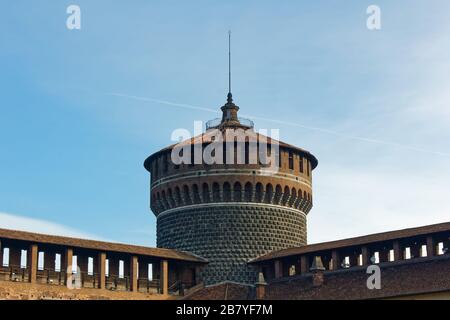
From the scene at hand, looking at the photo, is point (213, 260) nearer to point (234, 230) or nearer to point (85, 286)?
point (234, 230)

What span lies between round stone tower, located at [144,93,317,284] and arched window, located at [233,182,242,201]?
0.16ft

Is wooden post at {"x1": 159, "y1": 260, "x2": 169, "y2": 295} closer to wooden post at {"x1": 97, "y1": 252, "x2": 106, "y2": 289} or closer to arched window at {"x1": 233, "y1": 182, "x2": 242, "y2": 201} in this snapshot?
wooden post at {"x1": 97, "y1": 252, "x2": 106, "y2": 289}

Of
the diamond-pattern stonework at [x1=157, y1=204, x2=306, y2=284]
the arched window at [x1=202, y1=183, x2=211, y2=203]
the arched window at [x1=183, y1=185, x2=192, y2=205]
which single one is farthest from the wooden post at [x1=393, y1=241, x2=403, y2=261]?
the arched window at [x1=183, y1=185, x2=192, y2=205]

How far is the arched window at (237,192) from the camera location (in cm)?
4638

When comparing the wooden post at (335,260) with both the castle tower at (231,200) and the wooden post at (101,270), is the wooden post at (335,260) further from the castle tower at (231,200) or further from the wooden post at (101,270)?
the wooden post at (101,270)

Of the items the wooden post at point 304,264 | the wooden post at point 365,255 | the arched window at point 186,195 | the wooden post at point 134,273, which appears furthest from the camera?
the arched window at point 186,195

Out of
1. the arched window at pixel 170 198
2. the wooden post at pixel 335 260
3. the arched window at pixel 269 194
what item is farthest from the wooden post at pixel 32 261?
the wooden post at pixel 335 260

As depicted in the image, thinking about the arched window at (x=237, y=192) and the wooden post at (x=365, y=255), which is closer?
the wooden post at (x=365, y=255)

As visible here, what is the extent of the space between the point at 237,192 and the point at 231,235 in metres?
2.17

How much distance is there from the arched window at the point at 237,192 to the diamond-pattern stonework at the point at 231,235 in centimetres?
41

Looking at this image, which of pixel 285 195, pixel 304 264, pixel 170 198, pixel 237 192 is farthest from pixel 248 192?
pixel 304 264
